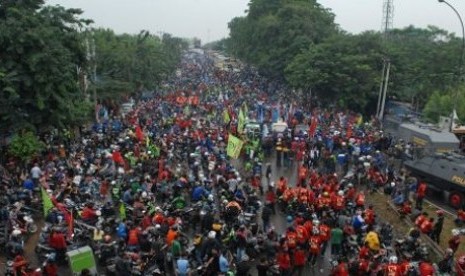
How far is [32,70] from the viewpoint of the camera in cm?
2162

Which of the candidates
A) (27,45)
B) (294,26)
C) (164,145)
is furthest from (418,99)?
(27,45)

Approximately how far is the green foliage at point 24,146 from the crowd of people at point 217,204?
0.51 m

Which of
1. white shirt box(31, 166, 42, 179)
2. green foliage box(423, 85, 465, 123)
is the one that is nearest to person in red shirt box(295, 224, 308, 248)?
white shirt box(31, 166, 42, 179)

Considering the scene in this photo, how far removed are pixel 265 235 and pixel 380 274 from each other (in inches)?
138

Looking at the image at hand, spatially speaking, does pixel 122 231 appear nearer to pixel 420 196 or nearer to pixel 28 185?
pixel 28 185

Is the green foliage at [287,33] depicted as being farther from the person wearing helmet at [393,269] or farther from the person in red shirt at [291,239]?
the person wearing helmet at [393,269]

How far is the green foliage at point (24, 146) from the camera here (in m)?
21.2

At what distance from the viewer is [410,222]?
59.3ft

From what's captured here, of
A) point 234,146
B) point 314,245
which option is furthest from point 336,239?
point 234,146

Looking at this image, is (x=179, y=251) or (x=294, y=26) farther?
(x=294, y=26)

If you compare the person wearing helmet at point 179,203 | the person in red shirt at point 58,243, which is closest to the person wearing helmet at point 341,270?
the person wearing helmet at point 179,203

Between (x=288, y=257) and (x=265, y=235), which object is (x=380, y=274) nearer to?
(x=288, y=257)

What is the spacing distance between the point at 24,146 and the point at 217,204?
878cm

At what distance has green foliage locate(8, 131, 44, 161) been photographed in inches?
837
